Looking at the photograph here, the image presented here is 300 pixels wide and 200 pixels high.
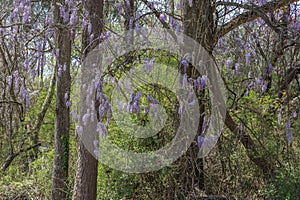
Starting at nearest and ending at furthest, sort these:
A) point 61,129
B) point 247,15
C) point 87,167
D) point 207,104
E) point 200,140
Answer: point 200,140, point 87,167, point 207,104, point 247,15, point 61,129

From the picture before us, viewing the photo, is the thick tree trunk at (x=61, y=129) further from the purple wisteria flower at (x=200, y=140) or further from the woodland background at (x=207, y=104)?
the purple wisteria flower at (x=200, y=140)

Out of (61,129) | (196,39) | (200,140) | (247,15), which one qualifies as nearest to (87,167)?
(200,140)

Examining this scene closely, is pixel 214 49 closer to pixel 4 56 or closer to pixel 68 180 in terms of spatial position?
pixel 68 180

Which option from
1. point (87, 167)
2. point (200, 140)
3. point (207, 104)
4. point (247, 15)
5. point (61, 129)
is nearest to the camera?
point (200, 140)

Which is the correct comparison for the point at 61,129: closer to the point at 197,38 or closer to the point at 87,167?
the point at 87,167

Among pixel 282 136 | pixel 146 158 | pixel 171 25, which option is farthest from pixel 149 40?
pixel 282 136

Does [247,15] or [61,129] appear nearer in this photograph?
[247,15]

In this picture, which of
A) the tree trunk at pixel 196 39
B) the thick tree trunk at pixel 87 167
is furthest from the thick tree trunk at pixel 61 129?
the tree trunk at pixel 196 39

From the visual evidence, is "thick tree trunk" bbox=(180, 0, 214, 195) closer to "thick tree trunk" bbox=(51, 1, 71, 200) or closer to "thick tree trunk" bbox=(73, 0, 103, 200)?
"thick tree trunk" bbox=(73, 0, 103, 200)

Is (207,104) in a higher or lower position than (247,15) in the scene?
lower

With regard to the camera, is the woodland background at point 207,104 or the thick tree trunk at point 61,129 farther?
the thick tree trunk at point 61,129

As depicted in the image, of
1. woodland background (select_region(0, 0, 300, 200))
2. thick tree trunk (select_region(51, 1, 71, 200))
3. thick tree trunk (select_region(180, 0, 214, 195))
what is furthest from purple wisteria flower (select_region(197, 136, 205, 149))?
thick tree trunk (select_region(51, 1, 71, 200))

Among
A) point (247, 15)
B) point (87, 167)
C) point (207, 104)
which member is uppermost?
point (247, 15)

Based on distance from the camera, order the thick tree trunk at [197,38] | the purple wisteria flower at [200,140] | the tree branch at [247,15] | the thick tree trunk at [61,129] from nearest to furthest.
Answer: the purple wisteria flower at [200,140], the thick tree trunk at [197,38], the tree branch at [247,15], the thick tree trunk at [61,129]
